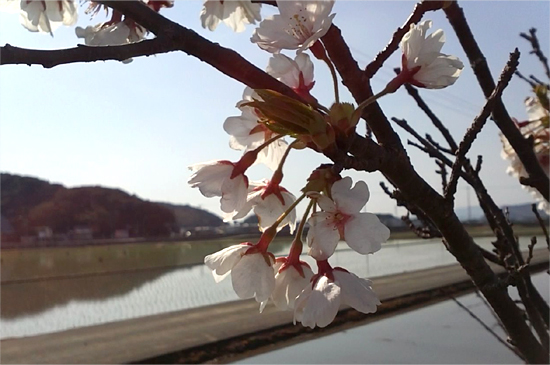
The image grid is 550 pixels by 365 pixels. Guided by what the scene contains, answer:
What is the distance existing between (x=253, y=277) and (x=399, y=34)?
19 centimetres

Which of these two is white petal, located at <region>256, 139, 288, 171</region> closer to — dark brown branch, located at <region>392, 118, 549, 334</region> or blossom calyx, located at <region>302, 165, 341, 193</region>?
blossom calyx, located at <region>302, 165, 341, 193</region>

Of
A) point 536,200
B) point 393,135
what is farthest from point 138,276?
point 393,135

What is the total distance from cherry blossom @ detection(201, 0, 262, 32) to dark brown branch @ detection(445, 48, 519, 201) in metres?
0.20

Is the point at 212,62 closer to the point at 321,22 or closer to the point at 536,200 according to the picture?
the point at 321,22

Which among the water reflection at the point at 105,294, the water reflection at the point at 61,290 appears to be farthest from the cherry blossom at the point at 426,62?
the water reflection at the point at 61,290

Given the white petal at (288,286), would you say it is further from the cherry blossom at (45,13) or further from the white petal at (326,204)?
the cherry blossom at (45,13)

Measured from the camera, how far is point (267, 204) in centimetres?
33

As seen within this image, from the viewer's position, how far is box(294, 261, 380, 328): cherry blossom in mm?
285

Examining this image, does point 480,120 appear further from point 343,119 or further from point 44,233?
point 44,233

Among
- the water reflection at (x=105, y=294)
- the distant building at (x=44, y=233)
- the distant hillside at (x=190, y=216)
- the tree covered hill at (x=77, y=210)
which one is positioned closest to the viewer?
the water reflection at (x=105, y=294)

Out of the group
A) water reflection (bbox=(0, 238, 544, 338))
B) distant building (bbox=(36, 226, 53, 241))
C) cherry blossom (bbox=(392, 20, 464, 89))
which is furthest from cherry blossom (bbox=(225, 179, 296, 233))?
distant building (bbox=(36, 226, 53, 241))

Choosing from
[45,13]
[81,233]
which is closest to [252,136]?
[45,13]

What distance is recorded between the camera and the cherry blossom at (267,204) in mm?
324

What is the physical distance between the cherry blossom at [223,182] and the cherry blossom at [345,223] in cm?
5
